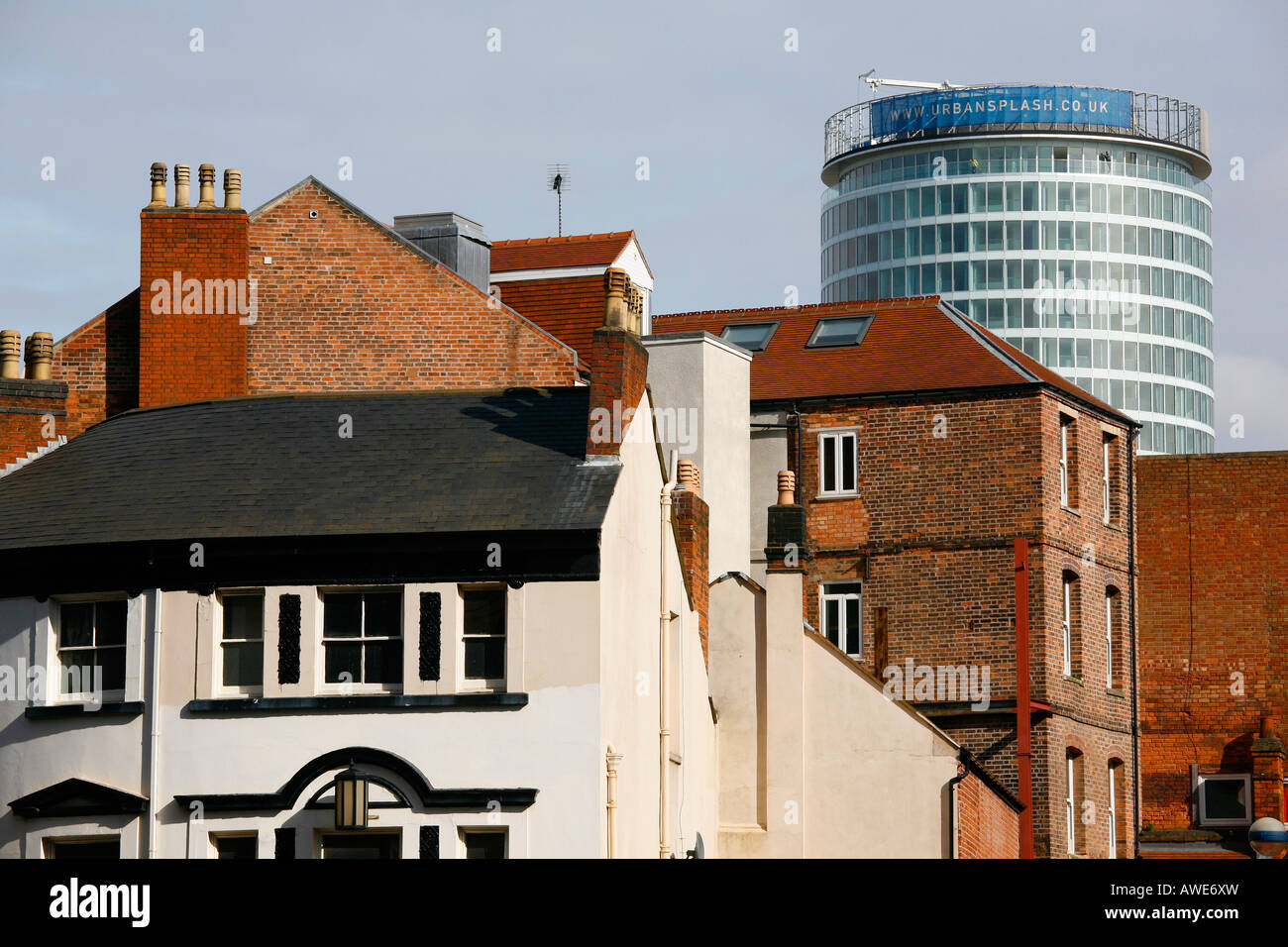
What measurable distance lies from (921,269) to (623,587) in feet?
389

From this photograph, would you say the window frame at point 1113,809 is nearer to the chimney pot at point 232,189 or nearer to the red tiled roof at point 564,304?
the red tiled roof at point 564,304

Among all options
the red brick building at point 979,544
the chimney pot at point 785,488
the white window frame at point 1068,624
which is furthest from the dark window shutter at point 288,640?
the white window frame at point 1068,624

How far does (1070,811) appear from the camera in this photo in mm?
39969

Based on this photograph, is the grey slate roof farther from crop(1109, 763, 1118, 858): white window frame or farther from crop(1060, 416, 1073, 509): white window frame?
crop(1109, 763, 1118, 858): white window frame

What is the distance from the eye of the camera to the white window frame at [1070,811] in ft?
130

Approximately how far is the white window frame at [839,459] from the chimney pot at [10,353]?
1759 centimetres

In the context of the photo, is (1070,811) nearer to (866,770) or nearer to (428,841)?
(866,770)

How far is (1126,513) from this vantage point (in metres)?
43.9

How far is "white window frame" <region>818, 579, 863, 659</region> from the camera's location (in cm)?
4131

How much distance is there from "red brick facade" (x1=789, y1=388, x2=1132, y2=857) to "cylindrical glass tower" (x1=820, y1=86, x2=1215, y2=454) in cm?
9954

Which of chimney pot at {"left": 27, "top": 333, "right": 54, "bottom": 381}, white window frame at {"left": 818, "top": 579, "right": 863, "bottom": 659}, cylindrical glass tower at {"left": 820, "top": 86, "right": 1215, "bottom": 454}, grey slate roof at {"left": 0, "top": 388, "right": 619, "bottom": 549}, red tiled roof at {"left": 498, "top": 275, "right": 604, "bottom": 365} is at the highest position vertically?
cylindrical glass tower at {"left": 820, "top": 86, "right": 1215, "bottom": 454}

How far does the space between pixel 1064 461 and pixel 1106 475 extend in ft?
7.35

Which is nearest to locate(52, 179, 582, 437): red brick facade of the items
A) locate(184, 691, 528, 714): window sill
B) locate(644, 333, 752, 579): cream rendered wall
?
locate(644, 333, 752, 579): cream rendered wall
